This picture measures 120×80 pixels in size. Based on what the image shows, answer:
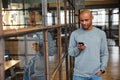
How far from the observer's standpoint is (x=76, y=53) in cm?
289

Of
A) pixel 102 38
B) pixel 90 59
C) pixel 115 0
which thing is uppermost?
pixel 115 0

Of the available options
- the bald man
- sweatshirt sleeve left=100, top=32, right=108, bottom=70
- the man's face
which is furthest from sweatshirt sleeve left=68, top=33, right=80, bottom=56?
sweatshirt sleeve left=100, top=32, right=108, bottom=70

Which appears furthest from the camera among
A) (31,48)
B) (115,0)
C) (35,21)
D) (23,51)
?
(115,0)

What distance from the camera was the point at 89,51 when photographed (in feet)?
9.36

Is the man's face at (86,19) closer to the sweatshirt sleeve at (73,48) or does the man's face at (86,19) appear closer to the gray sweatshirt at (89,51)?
the gray sweatshirt at (89,51)

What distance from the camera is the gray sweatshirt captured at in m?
2.86

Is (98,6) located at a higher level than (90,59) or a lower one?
higher

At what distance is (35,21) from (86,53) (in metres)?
1.04

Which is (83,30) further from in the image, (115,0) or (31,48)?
(115,0)

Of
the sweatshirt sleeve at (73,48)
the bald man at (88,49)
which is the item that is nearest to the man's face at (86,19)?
the bald man at (88,49)

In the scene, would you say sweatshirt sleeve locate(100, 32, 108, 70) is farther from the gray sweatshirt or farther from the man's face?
the man's face

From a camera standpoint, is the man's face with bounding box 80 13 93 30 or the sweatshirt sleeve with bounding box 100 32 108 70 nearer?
the man's face with bounding box 80 13 93 30

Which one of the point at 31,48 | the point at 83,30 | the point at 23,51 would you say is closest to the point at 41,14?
the point at 31,48

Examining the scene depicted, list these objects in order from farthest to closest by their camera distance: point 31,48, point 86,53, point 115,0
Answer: point 115,0 → point 86,53 → point 31,48
